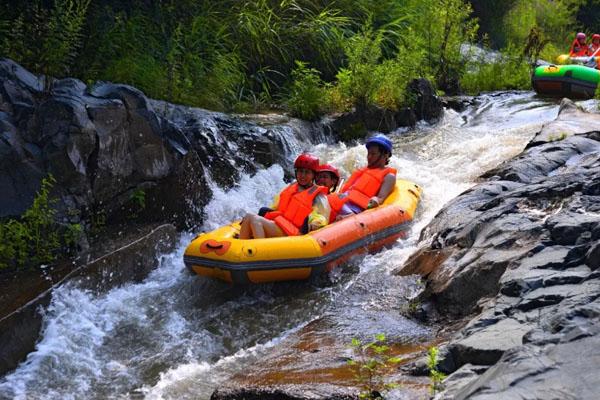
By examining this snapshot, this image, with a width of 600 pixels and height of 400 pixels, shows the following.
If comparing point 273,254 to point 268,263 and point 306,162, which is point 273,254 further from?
point 306,162

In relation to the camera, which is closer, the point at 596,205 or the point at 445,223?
the point at 596,205

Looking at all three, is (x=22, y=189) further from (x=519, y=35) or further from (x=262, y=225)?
(x=519, y=35)

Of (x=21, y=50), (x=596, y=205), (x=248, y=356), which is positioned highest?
(x=21, y=50)

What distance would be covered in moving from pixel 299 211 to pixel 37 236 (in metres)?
2.15

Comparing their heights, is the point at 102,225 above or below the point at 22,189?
below

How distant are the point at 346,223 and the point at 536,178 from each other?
5.46ft

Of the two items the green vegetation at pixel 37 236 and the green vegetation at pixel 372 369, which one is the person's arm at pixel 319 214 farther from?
the green vegetation at pixel 372 369

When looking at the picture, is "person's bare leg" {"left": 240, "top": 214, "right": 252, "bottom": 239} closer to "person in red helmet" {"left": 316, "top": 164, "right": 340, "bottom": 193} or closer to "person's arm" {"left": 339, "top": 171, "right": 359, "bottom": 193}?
"person in red helmet" {"left": 316, "top": 164, "right": 340, "bottom": 193}

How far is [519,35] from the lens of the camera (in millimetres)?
18484

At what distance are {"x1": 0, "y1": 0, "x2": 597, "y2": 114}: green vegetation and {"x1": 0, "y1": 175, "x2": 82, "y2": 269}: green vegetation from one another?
170 centimetres

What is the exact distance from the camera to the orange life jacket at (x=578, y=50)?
15908mm

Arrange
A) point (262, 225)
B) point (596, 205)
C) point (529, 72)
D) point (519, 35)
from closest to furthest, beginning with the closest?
point (596, 205), point (262, 225), point (529, 72), point (519, 35)

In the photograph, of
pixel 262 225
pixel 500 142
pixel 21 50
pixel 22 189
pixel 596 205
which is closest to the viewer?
pixel 596 205

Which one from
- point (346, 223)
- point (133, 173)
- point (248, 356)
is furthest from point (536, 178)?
point (133, 173)
